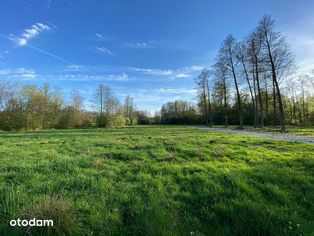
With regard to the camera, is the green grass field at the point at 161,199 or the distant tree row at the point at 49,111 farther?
the distant tree row at the point at 49,111

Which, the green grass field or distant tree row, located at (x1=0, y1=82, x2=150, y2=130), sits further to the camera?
distant tree row, located at (x1=0, y1=82, x2=150, y2=130)

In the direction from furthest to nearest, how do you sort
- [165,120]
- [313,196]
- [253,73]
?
1. [165,120]
2. [253,73]
3. [313,196]

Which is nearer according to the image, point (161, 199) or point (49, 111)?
point (161, 199)

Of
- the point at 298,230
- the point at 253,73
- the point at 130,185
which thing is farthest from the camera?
the point at 253,73

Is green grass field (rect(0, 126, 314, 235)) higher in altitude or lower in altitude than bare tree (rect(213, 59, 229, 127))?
lower

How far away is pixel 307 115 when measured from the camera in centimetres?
4900

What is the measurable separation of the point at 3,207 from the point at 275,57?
28952 millimetres

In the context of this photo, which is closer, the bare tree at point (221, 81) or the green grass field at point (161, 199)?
the green grass field at point (161, 199)

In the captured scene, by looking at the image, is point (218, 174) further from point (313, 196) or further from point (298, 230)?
point (298, 230)

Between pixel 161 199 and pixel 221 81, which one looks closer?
pixel 161 199

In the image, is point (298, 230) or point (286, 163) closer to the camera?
point (298, 230)

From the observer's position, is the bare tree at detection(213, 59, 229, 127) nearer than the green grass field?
No

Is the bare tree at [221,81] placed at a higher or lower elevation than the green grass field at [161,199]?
higher

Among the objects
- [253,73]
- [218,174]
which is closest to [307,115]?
[253,73]
